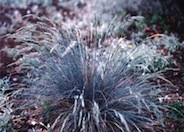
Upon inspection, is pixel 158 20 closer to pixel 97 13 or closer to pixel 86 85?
pixel 97 13

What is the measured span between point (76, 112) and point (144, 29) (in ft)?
9.86

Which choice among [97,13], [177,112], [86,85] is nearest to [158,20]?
[97,13]

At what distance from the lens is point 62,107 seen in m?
3.10

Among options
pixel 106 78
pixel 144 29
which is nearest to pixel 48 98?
pixel 106 78

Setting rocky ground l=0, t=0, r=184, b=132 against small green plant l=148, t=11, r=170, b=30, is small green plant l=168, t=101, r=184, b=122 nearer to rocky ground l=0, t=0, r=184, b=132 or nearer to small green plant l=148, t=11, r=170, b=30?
rocky ground l=0, t=0, r=184, b=132

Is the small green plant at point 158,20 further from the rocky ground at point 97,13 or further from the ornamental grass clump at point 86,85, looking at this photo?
the ornamental grass clump at point 86,85

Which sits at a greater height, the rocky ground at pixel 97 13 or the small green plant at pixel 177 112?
the rocky ground at pixel 97 13

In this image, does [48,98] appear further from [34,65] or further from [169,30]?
[169,30]

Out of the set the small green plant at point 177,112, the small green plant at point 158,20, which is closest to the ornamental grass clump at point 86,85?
the small green plant at point 177,112

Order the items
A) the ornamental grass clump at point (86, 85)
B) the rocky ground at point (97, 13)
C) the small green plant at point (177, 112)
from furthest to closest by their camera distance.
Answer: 1. the rocky ground at point (97, 13)
2. the small green plant at point (177, 112)
3. the ornamental grass clump at point (86, 85)

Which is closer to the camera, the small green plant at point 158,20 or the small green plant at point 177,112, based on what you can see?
the small green plant at point 177,112

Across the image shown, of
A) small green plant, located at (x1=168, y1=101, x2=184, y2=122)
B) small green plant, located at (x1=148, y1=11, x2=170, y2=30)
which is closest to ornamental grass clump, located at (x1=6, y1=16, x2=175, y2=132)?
small green plant, located at (x1=168, y1=101, x2=184, y2=122)

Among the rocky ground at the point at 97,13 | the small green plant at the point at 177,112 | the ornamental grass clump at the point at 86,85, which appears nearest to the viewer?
the ornamental grass clump at the point at 86,85

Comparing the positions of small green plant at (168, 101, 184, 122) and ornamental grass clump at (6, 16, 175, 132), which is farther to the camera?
small green plant at (168, 101, 184, 122)
